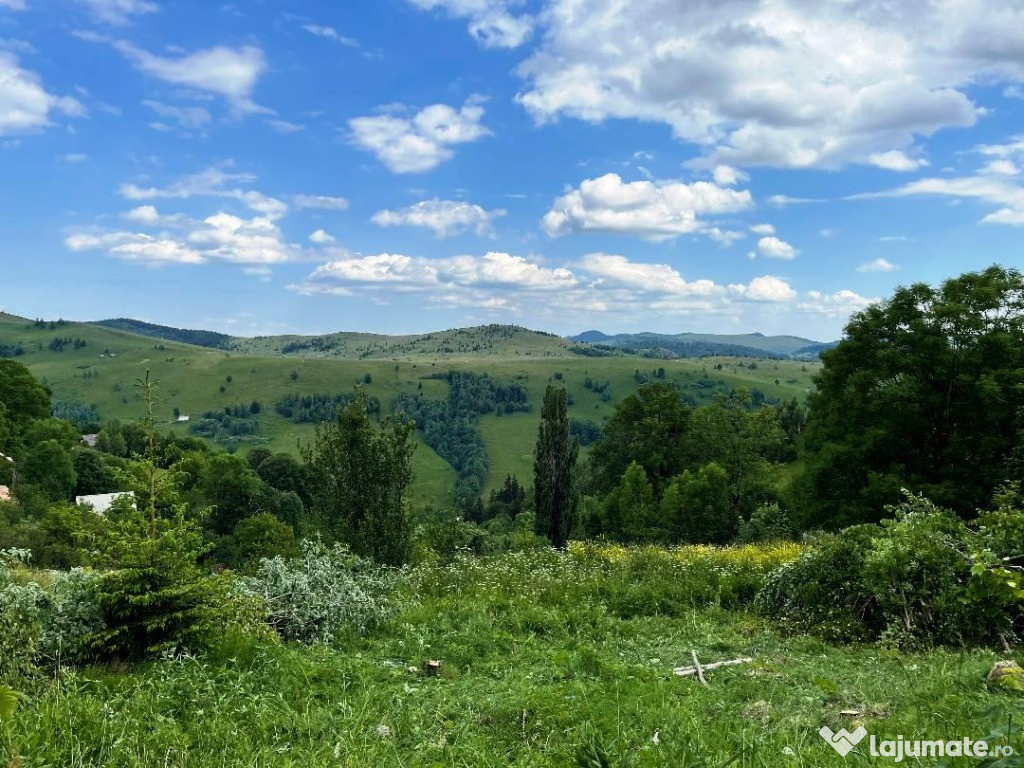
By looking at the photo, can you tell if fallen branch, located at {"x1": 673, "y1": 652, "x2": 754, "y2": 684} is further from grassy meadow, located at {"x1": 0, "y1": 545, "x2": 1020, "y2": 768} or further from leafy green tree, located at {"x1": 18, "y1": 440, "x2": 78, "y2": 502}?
leafy green tree, located at {"x1": 18, "y1": 440, "x2": 78, "y2": 502}

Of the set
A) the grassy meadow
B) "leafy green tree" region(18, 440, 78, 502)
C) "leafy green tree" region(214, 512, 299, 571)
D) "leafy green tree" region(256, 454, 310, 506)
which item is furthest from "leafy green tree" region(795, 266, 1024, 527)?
"leafy green tree" region(256, 454, 310, 506)

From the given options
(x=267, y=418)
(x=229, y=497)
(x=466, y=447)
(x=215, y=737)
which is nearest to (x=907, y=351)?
(x=215, y=737)

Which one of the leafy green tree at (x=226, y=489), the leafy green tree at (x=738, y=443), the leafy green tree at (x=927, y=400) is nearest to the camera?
the leafy green tree at (x=927, y=400)

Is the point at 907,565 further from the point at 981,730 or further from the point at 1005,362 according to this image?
the point at 1005,362

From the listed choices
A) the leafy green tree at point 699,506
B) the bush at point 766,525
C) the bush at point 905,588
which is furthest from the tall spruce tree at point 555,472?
the bush at point 905,588

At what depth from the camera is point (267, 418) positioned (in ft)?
644

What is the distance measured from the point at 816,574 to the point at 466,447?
167554 millimetres

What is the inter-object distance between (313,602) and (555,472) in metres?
36.9

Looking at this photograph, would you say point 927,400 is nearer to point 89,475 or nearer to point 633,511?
point 633,511

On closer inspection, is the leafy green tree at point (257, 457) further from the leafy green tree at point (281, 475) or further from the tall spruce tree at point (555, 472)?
the tall spruce tree at point (555, 472)

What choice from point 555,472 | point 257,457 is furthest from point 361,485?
point 257,457

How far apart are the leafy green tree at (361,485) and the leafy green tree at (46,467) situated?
50042mm

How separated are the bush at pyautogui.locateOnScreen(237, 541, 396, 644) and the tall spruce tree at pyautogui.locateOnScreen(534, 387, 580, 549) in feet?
114

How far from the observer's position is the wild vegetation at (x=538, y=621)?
530cm
